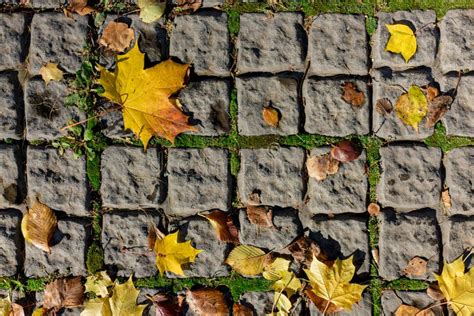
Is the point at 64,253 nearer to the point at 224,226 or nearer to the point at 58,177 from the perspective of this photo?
the point at 58,177

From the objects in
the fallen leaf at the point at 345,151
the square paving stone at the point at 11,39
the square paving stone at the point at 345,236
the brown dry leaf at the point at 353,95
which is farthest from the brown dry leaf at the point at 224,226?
the square paving stone at the point at 11,39

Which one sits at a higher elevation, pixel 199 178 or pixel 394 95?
pixel 394 95

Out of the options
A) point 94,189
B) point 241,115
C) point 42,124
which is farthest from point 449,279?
point 42,124

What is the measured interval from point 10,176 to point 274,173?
144cm

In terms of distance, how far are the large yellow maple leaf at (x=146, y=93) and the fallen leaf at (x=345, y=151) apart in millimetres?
785

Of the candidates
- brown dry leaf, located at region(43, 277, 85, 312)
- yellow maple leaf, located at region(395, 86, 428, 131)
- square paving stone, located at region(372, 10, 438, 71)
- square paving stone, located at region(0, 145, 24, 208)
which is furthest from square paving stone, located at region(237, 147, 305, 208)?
square paving stone, located at region(0, 145, 24, 208)

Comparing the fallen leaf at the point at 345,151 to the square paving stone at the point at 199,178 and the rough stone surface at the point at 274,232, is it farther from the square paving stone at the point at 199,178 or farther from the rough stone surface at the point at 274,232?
the square paving stone at the point at 199,178

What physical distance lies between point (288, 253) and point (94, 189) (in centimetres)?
112

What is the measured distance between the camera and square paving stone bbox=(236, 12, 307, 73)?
3.11 metres

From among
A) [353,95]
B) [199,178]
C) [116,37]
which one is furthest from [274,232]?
[116,37]

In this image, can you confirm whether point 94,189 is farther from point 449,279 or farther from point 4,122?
point 449,279

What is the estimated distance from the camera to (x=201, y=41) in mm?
3113

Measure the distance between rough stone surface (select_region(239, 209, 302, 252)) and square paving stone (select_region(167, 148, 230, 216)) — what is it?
170 millimetres

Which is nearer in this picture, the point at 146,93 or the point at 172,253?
the point at 146,93
